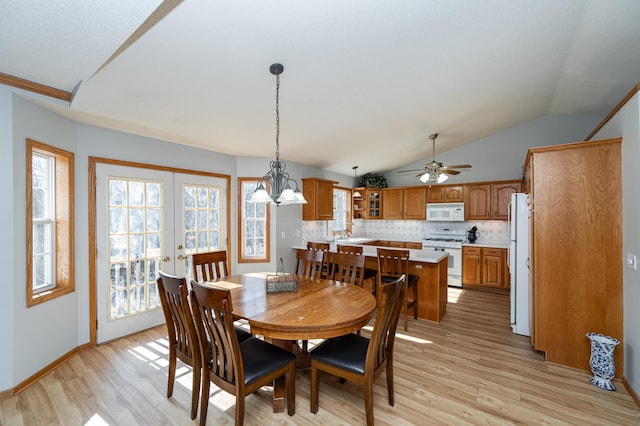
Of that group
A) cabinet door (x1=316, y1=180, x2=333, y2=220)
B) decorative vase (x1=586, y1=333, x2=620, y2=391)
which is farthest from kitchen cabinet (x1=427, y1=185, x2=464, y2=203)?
decorative vase (x1=586, y1=333, x2=620, y2=391)

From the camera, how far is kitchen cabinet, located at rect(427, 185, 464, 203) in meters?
5.93

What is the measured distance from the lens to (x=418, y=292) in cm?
389

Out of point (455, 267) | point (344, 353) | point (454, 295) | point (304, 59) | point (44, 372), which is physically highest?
point (304, 59)

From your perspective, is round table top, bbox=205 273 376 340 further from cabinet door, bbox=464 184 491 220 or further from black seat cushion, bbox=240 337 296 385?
cabinet door, bbox=464 184 491 220

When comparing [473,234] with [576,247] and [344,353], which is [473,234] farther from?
[344,353]

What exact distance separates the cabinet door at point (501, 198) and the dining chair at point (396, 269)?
2793 mm

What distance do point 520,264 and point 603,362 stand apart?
117cm

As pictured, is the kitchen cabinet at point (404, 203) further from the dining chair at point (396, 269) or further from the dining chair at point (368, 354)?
the dining chair at point (368, 354)

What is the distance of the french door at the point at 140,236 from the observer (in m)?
3.17

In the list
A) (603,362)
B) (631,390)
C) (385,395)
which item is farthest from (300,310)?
(631,390)

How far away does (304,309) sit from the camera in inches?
80.5

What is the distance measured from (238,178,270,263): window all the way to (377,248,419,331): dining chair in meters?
1.90

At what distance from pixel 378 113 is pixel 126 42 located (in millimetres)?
2721

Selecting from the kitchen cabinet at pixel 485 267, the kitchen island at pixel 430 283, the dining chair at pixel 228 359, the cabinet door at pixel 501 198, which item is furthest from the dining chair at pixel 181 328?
the cabinet door at pixel 501 198
